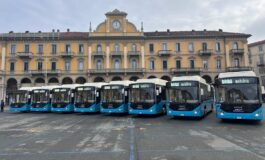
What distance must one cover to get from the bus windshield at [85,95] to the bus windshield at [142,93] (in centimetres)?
408

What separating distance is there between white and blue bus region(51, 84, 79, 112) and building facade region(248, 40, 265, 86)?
4938cm

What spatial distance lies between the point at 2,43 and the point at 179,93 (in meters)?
39.9

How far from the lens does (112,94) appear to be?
17047 mm

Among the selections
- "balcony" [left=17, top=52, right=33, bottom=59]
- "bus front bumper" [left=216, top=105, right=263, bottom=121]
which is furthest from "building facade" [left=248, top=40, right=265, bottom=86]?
"balcony" [left=17, top=52, right=33, bottom=59]

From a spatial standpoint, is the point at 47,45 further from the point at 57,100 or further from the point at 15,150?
the point at 15,150

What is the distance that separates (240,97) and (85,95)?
12202 mm

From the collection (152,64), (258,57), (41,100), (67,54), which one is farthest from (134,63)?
(258,57)

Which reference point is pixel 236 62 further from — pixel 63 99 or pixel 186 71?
pixel 63 99

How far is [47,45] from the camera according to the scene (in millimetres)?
41406

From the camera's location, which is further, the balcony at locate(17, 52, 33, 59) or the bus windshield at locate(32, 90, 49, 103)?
the balcony at locate(17, 52, 33, 59)

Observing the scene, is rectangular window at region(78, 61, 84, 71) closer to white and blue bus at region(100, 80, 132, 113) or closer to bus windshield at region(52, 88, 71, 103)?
bus windshield at region(52, 88, 71, 103)

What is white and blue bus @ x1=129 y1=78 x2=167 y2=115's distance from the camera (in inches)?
595

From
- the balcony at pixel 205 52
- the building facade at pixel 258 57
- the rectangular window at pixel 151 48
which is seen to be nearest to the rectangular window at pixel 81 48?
the rectangular window at pixel 151 48

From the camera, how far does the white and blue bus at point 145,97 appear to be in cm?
1512
